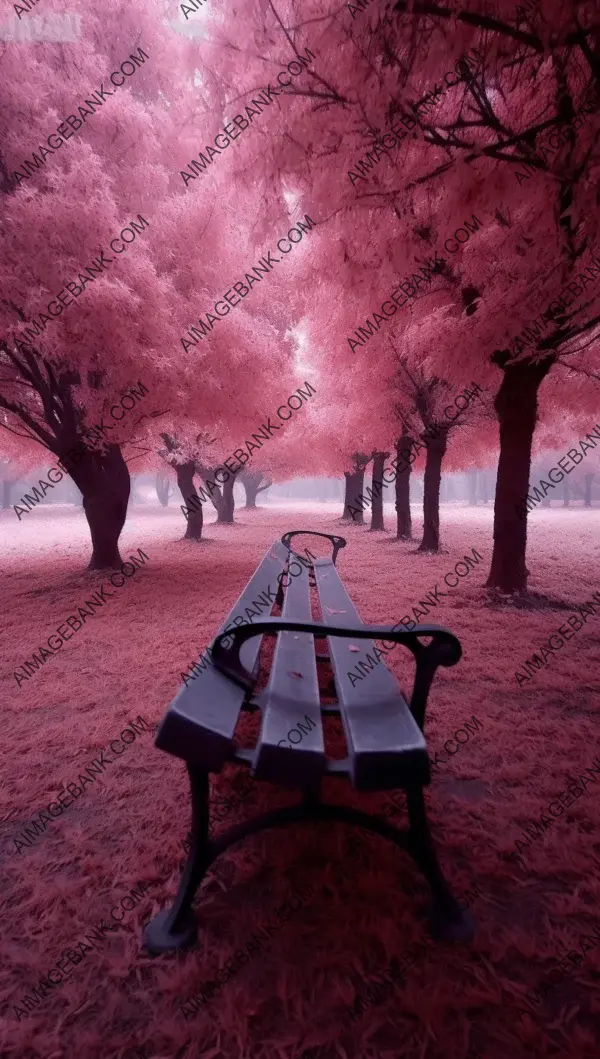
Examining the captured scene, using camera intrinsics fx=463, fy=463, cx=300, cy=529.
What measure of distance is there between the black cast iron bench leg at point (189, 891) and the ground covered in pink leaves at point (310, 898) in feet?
0.17

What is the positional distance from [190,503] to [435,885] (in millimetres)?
12687

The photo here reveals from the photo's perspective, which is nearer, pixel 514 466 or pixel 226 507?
pixel 514 466

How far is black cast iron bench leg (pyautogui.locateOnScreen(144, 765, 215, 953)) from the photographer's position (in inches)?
55.3

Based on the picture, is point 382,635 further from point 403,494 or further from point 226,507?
point 226,507

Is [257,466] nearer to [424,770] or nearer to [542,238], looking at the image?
[542,238]

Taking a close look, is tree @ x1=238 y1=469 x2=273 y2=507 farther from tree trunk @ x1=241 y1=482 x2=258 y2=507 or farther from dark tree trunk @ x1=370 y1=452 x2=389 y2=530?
dark tree trunk @ x1=370 y1=452 x2=389 y2=530

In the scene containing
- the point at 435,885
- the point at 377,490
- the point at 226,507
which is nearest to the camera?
the point at 435,885

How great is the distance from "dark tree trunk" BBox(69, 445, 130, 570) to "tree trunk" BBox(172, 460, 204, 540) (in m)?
5.60

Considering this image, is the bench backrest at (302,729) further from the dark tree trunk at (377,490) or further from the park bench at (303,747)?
the dark tree trunk at (377,490)

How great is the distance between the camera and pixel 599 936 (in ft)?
4.60

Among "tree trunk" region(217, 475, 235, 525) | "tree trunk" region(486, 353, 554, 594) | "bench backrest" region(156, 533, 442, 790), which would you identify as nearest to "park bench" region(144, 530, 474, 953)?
"bench backrest" region(156, 533, 442, 790)

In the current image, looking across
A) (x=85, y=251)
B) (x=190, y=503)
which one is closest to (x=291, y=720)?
(x=85, y=251)

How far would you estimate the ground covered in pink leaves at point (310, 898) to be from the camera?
3.87 feet

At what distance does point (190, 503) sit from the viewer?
44.1 ft
